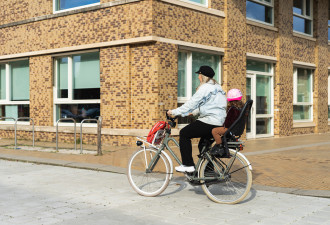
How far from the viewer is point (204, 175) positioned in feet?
18.6

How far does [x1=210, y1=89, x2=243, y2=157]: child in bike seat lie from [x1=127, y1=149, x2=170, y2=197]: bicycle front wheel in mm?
748

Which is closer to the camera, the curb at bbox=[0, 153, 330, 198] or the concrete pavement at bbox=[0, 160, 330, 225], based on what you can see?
the concrete pavement at bbox=[0, 160, 330, 225]

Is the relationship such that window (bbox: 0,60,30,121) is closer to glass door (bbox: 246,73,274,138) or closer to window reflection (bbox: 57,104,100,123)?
window reflection (bbox: 57,104,100,123)

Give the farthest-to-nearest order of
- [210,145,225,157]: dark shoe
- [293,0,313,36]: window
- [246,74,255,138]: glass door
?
[293,0,313,36]: window, [246,74,255,138]: glass door, [210,145,225,157]: dark shoe

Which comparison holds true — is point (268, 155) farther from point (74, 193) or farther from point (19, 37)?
point (19, 37)

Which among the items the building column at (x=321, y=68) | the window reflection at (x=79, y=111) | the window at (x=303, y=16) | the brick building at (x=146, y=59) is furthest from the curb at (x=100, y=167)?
the building column at (x=321, y=68)

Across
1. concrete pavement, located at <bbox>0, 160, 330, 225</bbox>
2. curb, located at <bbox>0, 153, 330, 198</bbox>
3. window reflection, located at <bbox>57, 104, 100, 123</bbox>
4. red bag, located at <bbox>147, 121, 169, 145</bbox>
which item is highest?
window reflection, located at <bbox>57, 104, 100, 123</bbox>

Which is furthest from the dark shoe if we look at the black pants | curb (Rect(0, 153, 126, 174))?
curb (Rect(0, 153, 126, 174))

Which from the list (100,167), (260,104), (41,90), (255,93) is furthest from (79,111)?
(260,104)

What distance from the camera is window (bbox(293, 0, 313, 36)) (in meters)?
18.0

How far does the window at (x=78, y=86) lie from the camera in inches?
531

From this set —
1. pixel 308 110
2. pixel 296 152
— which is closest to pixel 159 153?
pixel 296 152

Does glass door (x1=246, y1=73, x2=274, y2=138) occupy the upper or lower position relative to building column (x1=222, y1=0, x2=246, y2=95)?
lower

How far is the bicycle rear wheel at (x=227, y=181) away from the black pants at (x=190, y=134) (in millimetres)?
235
